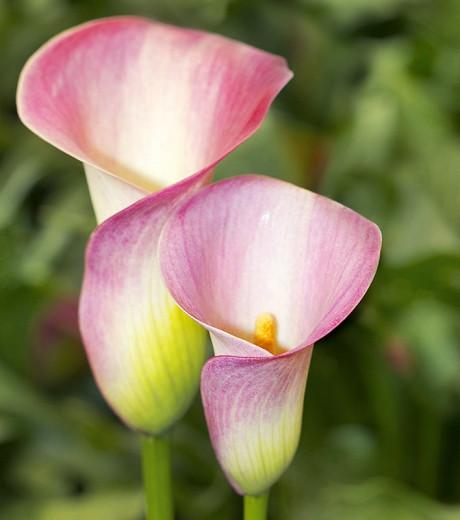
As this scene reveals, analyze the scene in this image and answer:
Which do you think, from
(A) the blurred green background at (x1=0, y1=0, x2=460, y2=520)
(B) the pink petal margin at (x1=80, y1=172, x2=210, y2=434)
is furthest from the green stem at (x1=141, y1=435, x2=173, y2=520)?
(A) the blurred green background at (x1=0, y1=0, x2=460, y2=520)

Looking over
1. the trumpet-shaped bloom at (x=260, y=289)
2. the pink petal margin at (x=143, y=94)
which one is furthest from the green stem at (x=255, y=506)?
the pink petal margin at (x=143, y=94)

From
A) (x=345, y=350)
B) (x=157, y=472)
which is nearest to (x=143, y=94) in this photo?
(x=157, y=472)

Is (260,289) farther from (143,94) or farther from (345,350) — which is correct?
(345,350)

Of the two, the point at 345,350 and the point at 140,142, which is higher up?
the point at 140,142

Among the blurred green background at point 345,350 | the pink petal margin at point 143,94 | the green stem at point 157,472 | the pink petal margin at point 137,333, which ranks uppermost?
the pink petal margin at point 143,94

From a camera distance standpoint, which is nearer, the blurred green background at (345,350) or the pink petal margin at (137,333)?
the pink petal margin at (137,333)

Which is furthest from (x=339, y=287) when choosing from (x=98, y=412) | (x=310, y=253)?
(x=98, y=412)

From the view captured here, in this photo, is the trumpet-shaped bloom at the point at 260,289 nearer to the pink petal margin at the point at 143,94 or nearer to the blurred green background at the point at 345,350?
the pink petal margin at the point at 143,94
